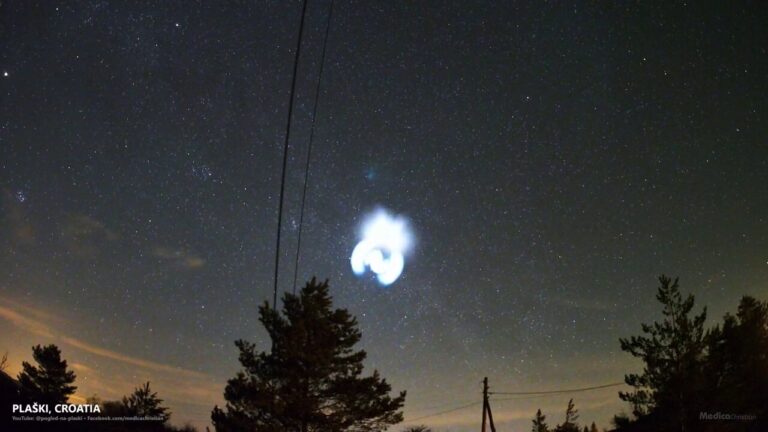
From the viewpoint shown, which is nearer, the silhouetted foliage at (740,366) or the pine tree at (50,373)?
the silhouetted foliage at (740,366)

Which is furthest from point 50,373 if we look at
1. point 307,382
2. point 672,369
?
point 672,369

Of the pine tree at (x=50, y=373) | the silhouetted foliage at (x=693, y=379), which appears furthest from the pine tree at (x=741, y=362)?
the pine tree at (x=50, y=373)

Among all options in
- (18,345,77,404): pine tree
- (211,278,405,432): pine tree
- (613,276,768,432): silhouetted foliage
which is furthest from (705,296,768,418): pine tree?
(18,345,77,404): pine tree

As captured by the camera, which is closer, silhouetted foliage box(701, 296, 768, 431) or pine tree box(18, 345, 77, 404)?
silhouetted foliage box(701, 296, 768, 431)

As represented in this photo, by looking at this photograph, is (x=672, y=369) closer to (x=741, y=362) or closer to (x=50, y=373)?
(x=741, y=362)

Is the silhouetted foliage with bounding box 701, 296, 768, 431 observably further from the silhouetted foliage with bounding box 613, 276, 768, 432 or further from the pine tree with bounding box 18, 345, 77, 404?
the pine tree with bounding box 18, 345, 77, 404

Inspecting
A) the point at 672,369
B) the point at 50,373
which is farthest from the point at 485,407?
the point at 50,373

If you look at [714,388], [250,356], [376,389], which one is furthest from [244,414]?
[714,388]

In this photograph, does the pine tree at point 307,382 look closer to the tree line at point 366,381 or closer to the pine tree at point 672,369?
the tree line at point 366,381

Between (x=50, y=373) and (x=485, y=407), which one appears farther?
(x=50, y=373)
